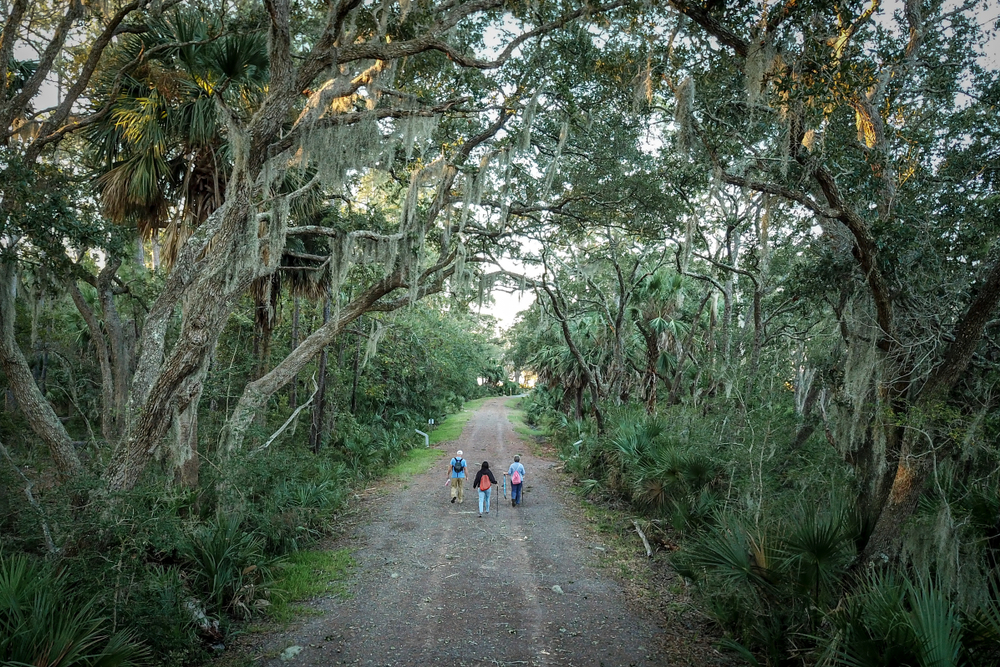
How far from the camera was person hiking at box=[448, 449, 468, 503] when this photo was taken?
12180 mm

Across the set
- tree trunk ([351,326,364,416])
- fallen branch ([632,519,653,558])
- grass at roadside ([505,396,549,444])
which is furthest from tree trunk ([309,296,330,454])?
grass at roadside ([505,396,549,444])

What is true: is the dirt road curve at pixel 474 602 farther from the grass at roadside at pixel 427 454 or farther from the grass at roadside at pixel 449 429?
the grass at roadside at pixel 449 429

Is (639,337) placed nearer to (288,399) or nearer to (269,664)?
(288,399)

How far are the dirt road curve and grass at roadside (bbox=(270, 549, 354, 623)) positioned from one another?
23cm

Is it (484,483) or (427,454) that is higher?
(484,483)

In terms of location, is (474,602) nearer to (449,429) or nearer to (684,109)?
(684,109)

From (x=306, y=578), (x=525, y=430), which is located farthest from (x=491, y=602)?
(x=525, y=430)

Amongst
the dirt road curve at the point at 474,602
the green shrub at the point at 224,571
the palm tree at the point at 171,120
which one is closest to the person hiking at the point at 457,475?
the dirt road curve at the point at 474,602

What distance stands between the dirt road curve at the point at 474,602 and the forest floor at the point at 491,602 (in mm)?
18

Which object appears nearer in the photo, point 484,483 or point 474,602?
→ point 474,602

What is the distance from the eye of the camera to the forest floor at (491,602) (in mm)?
5902

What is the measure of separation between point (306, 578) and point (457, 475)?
484 centimetres

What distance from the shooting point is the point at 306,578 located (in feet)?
25.5

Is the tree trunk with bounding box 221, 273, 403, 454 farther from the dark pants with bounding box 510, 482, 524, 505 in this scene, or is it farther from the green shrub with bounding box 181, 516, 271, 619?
the dark pants with bounding box 510, 482, 524, 505
